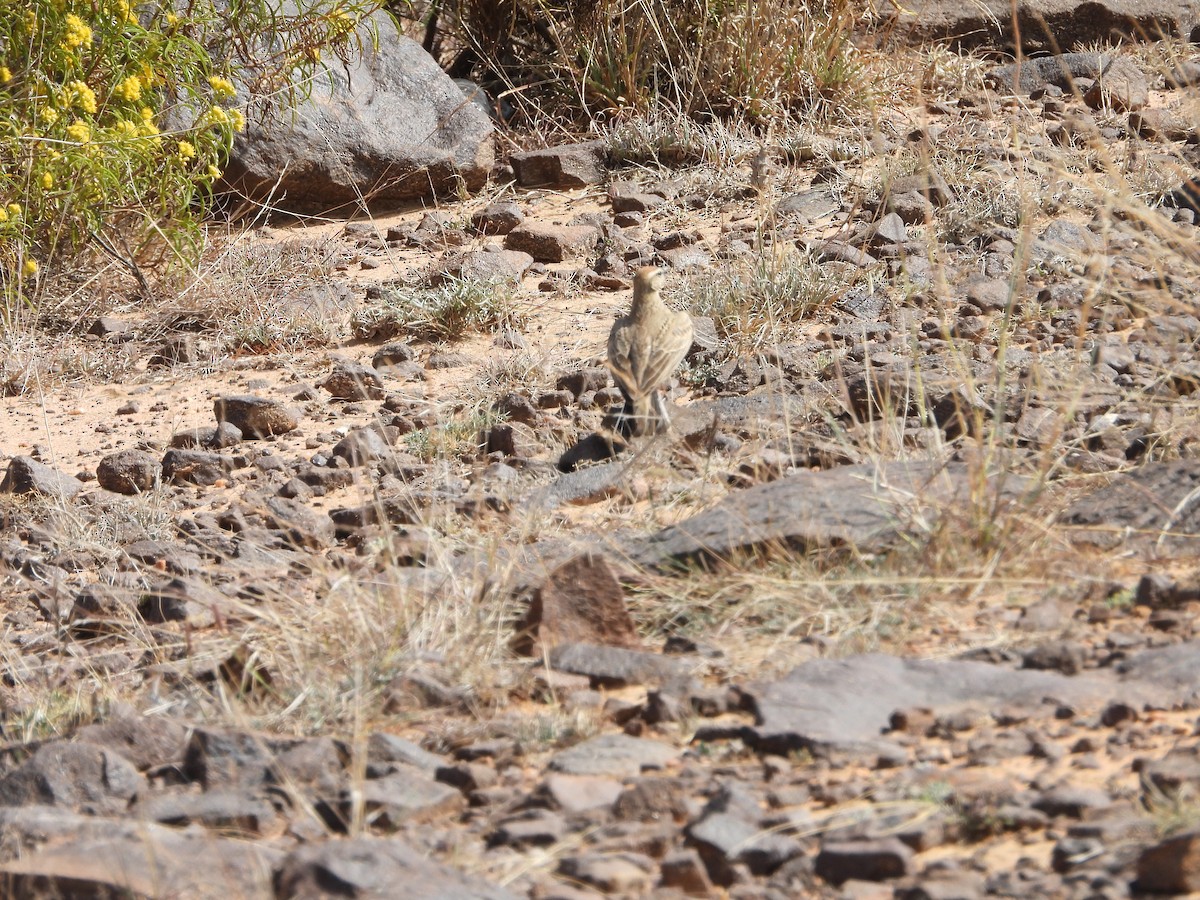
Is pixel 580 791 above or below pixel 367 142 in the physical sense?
below

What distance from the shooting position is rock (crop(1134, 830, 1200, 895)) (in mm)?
2242

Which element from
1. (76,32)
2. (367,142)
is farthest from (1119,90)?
(76,32)

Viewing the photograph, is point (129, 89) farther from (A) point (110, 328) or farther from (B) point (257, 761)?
(B) point (257, 761)

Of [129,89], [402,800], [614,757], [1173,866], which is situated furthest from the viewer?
[129,89]

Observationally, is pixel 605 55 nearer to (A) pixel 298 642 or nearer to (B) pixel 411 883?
(A) pixel 298 642

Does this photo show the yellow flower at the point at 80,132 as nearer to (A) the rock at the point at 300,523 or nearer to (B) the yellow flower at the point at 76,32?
(B) the yellow flower at the point at 76,32

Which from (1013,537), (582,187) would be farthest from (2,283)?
(1013,537)

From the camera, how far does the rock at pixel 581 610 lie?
11.7 feet

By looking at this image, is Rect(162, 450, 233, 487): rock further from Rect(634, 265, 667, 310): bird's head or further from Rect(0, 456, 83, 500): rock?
Rect(634, 265, 667, 310): bird's head

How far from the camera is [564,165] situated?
27.7 ft

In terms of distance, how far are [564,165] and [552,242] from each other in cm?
106

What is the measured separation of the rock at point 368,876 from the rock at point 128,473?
3399 mm

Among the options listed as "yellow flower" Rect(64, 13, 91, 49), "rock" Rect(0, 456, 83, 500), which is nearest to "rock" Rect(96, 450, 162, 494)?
"rock" Rect(0, 456, 83, 500)

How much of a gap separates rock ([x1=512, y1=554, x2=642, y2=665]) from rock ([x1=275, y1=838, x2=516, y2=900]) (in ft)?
3.55
